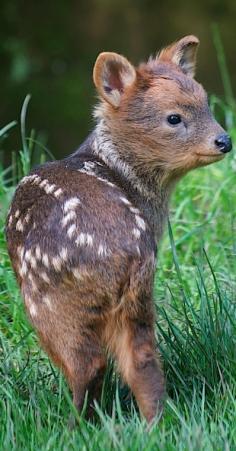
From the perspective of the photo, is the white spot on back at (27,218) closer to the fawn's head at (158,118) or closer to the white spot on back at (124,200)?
the white spot on back at (124,200)

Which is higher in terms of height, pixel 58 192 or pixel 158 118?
pixel 158 118

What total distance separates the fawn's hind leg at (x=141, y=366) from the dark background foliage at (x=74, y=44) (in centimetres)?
822

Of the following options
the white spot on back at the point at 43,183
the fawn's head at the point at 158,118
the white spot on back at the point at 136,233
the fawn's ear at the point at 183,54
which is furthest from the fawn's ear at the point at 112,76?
the white spot on back at the point at 136,233

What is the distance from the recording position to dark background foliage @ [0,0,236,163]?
1423cm

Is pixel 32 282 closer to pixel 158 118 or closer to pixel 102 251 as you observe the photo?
pixel 102 251

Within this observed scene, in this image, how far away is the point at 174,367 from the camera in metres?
5.01

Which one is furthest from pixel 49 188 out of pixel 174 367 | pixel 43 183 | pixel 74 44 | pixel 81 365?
pixel 74 44

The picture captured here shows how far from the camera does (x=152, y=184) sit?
5059mm

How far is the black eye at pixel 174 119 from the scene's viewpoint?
4957mm

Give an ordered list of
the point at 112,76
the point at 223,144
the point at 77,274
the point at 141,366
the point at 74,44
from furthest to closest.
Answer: the point at 74,44 < the point at 112,76 < the point at 223,144 < the point at 141,366 < the point at 77,274

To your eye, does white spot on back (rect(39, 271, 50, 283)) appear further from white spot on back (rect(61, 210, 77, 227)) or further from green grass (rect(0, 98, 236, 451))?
green grass (rect(0, 98, 236, 451))

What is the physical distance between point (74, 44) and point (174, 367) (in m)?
13.0

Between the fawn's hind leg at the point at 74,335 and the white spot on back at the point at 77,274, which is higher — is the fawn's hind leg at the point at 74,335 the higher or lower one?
the lower one

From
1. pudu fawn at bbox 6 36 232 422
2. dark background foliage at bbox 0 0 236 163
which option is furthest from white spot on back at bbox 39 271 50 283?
dark background foliage at bbox 0 0 236 163
